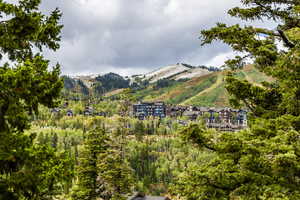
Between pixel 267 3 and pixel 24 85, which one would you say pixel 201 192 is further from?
pixel 267 3

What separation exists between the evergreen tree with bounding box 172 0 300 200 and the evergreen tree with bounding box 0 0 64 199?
4.42m

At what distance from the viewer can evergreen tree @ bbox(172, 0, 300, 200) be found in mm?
7074

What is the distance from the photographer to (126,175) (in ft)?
71.0

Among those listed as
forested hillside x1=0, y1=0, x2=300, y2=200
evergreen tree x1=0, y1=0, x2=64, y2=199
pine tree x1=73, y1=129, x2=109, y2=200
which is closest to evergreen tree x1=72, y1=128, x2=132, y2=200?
pine tree x1=73, y1=129, x2=109, y2=200

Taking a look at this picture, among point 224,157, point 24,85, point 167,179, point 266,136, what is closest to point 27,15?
point 24,85

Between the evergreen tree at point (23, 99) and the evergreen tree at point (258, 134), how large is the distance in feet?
14.5

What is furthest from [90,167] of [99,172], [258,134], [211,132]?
[258,134]

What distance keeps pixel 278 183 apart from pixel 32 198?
626 cm

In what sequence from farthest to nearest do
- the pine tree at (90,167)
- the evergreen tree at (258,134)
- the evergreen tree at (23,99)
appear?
the pine tree at (90,167) → the evergreen tree at (258,134) → the evergreen tree at (23,99)

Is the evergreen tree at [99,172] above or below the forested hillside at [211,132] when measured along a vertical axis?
below

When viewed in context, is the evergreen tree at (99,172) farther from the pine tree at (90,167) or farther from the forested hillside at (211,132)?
the forested hillside at (211,132)

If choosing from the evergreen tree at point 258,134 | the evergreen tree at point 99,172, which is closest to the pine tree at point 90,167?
the evergreen tree at point 99,172

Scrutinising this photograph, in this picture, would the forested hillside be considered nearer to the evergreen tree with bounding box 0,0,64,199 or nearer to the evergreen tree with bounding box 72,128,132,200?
the evergreen tree with bounding box 0,0,64,199

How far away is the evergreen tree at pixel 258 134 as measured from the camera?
707cm
